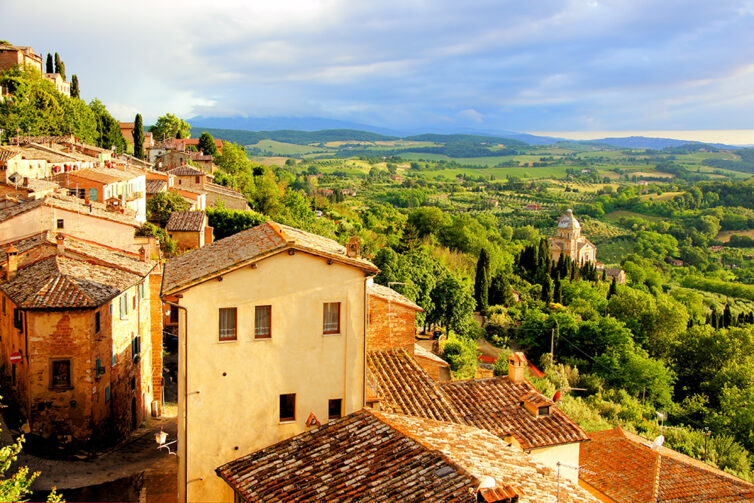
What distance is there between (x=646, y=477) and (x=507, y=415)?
7.17m

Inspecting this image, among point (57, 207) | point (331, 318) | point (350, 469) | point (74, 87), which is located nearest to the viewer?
point (350, 469)

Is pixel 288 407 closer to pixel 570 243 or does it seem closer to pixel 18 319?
pixel 18 319

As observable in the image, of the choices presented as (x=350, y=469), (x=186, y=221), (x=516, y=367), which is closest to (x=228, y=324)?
(x=350, y=469)

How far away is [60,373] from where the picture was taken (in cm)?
2006

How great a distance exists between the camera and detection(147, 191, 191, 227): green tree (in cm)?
4034

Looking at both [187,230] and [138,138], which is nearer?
[187,230]

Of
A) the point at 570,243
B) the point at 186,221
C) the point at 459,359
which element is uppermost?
the point at 186,221

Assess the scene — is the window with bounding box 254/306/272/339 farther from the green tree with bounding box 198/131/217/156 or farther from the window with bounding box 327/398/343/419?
the green tree with bounding box 198/131/217/156

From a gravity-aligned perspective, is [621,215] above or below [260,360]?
below

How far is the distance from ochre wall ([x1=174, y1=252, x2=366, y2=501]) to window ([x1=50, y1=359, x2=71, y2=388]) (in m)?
8.62

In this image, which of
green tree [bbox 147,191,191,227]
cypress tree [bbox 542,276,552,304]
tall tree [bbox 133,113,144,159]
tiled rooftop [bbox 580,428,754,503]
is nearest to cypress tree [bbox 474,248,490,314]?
cypress tree [bbox 542,276,552,304]

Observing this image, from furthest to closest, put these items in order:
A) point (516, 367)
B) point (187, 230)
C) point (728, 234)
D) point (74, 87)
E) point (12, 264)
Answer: point (728, 234) < point (74, 87) < point (187, 230) < point (12, 264) < point (516, 367)

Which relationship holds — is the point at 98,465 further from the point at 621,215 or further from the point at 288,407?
the point at 621,215

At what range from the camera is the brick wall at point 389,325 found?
70.4 feet
